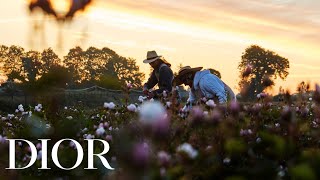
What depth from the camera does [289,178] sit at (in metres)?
3.79

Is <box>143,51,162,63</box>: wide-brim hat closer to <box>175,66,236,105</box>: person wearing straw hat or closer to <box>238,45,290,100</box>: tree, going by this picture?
<box>175,66,236,105</box>: person wearing straw hat

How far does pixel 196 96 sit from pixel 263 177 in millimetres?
7728

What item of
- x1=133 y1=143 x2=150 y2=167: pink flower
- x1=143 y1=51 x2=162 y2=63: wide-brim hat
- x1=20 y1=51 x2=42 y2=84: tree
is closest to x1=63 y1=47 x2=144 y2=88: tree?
x1=143 y1=51 x2=162 y2=63: wide-brim hat

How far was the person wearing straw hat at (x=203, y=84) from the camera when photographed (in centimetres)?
923

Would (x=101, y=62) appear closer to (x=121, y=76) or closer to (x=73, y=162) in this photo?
(x=121, y=76)

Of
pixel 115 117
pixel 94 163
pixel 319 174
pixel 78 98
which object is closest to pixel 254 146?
pixel 319 174

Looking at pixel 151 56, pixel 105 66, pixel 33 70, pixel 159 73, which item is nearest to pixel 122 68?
pixel 105 66

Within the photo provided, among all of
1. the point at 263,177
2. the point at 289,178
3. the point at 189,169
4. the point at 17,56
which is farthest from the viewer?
the point at 17,56

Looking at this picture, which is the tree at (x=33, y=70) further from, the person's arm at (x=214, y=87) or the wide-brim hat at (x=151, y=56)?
the wide-brim hat at (x=151, y=56)

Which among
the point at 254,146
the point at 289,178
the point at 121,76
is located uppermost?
the point at 121,76

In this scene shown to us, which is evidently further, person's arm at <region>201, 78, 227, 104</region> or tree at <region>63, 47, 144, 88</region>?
tree at <region>63, 47, 144, 88</region>

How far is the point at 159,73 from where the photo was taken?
10.6 m

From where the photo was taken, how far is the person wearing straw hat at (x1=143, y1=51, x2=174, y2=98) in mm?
10422

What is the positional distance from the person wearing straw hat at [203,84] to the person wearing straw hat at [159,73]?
436mm
